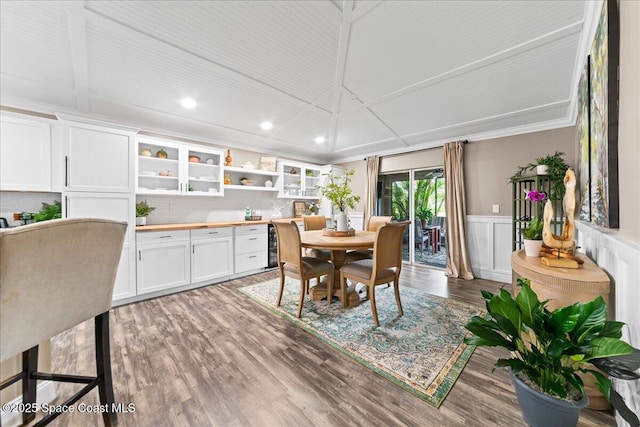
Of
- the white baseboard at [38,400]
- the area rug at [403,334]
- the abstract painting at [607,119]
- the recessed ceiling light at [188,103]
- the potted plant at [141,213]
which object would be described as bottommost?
the area rug at [403,334]

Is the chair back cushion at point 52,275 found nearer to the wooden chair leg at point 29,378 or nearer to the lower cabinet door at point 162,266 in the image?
the wooden chair leg at point 29,378

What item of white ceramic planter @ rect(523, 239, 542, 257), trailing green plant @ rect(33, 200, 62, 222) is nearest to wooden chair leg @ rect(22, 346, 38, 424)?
trailing green plant @ rect(33, 200, 62, 222)

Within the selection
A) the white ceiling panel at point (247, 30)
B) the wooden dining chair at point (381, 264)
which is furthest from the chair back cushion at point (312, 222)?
the white ceiling panel at point (247, 30)

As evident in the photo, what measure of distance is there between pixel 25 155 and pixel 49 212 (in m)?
0.65

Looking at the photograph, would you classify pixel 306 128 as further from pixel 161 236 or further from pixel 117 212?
pixel 117 212

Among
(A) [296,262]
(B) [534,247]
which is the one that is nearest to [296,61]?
(A) [296,262]

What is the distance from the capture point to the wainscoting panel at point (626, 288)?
938mm

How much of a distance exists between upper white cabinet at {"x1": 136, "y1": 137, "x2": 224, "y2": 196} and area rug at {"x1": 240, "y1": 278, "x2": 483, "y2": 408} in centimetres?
201

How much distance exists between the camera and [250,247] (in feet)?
13.4

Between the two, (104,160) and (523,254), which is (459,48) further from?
(104,160)

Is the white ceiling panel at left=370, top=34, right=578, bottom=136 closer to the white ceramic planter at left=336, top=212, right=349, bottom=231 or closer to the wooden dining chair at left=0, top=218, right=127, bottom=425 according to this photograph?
the white ceramic planter at left=336, top=212, right=349, bottom=231

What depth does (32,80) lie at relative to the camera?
7.71 ft

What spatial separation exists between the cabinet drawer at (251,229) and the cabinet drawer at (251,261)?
0.37 m

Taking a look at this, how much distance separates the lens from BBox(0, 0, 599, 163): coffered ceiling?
6.03 ft
